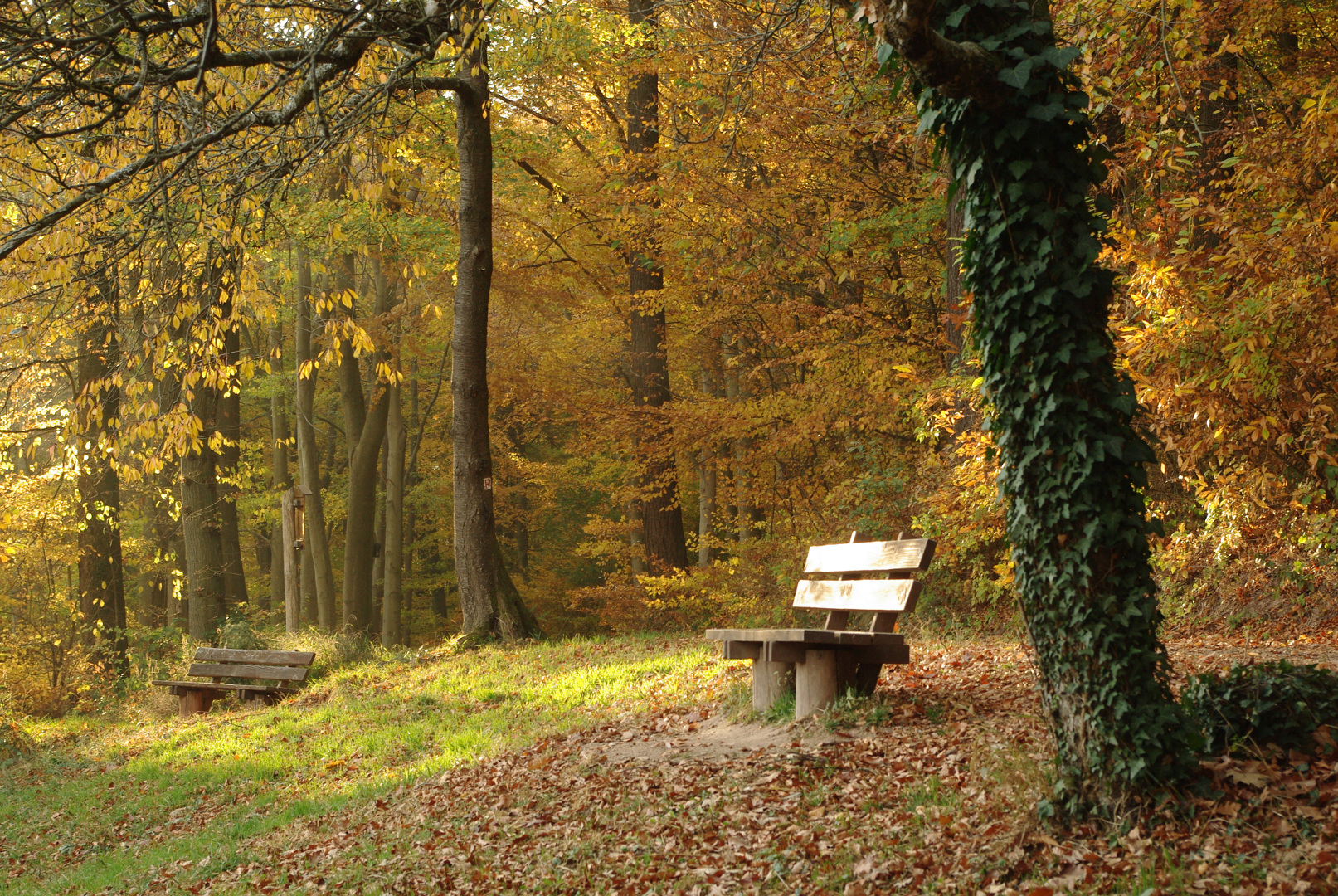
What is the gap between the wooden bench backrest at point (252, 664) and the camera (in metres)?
11.8

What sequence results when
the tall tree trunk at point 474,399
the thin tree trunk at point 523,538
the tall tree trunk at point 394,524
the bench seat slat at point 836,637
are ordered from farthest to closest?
the thin tree trunk at point 523,538, the tall tree trunk at point 394,524, the tall tree trunk at point 474,399, the bench seat slat at point 836,637

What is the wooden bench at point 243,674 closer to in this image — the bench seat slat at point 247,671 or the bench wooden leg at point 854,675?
the bench seat slat at point 247,671

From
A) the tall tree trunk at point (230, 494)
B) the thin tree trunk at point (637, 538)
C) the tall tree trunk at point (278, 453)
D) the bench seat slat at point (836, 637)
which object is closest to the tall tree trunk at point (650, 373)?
the thin tree trunk at point (637, 538)

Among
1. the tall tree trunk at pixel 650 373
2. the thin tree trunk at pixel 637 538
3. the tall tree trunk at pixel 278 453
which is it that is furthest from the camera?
the tall tree trunk at pixel 278 453

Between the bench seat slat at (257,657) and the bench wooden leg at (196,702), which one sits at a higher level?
the bench seat slat at (257,657)

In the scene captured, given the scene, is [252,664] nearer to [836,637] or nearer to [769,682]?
[769,682]

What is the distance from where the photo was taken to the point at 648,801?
5309 mm

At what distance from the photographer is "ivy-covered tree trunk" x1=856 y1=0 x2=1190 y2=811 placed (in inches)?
146

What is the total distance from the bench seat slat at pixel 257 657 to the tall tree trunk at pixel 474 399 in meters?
1.99

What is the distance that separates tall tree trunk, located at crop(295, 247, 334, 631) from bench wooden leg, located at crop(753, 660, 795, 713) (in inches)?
509

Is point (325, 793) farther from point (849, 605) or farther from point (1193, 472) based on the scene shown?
point (1193, 472)

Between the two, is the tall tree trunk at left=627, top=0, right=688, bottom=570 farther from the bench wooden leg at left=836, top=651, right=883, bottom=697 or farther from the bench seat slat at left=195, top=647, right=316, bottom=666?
the bench wooden leg at left=836, top=651, right=883, bottom=697

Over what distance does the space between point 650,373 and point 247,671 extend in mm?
7495

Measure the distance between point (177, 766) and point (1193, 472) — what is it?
31.2ft
